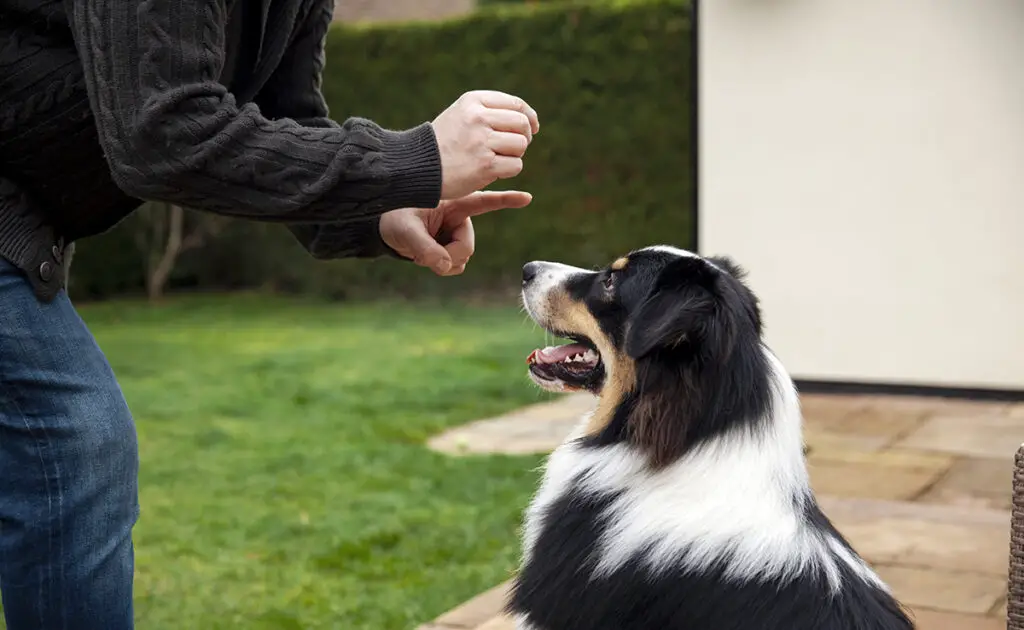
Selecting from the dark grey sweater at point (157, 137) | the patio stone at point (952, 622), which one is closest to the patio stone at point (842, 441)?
the patio stone at point (952, 622)

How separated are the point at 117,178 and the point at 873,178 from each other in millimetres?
6006

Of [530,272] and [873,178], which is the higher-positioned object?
[530,272]

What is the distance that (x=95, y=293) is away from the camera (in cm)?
1297

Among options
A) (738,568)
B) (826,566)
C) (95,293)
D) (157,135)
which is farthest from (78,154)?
(95,293)

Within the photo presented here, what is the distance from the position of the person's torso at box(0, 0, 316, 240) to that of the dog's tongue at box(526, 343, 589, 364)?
0.95 meters

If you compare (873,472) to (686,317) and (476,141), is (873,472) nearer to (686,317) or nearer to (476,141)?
(686,317)

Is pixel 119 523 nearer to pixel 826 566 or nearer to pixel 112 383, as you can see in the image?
pixel 112 383

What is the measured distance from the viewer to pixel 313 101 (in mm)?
2320

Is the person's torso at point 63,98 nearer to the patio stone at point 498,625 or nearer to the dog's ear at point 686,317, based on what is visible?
the dog's ear at point 686,317

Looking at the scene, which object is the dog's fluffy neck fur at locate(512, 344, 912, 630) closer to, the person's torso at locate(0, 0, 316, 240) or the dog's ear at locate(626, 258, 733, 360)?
the dog's ear at locate(626, 258, 733, 360)

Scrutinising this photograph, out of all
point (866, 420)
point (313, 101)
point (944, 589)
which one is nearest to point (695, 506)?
point (313, 101)

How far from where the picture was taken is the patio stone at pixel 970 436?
220 inches

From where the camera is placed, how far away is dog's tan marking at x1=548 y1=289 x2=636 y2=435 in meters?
2.41

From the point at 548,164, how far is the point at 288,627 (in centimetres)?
858
